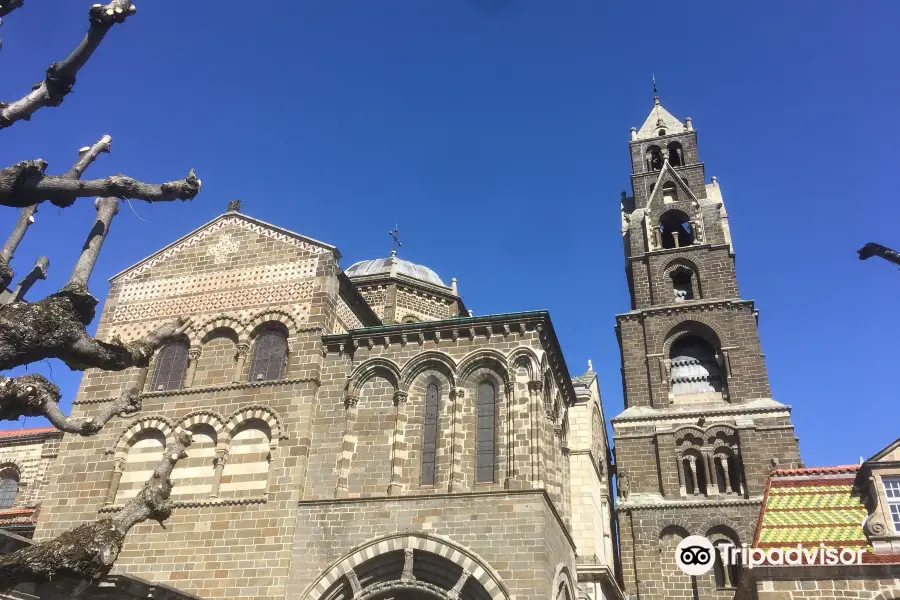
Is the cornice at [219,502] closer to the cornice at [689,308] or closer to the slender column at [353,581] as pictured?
the slender column at [353,581]

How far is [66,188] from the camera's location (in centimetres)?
1188

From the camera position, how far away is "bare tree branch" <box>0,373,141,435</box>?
11773mm

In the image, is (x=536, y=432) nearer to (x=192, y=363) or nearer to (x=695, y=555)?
(x=192, y=363)

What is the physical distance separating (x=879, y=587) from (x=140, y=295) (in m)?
24.3

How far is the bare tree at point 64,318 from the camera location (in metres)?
11.3

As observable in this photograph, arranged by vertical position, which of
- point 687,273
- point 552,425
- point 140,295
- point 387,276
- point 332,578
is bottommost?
point 332,578

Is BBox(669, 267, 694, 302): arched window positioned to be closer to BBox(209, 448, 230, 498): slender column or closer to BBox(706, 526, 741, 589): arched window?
BBox(706, 526, 741, 589): arched window

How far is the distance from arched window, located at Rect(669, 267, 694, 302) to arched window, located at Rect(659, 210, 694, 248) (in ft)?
7.36

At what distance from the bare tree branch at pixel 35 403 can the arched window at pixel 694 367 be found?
31.6m

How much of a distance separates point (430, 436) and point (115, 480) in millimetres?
9547

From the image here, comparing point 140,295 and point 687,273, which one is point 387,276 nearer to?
point 140,295

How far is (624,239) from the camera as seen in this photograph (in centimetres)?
4534

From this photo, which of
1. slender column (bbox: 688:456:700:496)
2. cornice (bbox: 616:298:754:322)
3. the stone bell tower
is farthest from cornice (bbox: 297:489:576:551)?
cornice (bbox: 616:298:754:322)

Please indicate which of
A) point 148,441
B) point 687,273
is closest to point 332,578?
point 148,441
